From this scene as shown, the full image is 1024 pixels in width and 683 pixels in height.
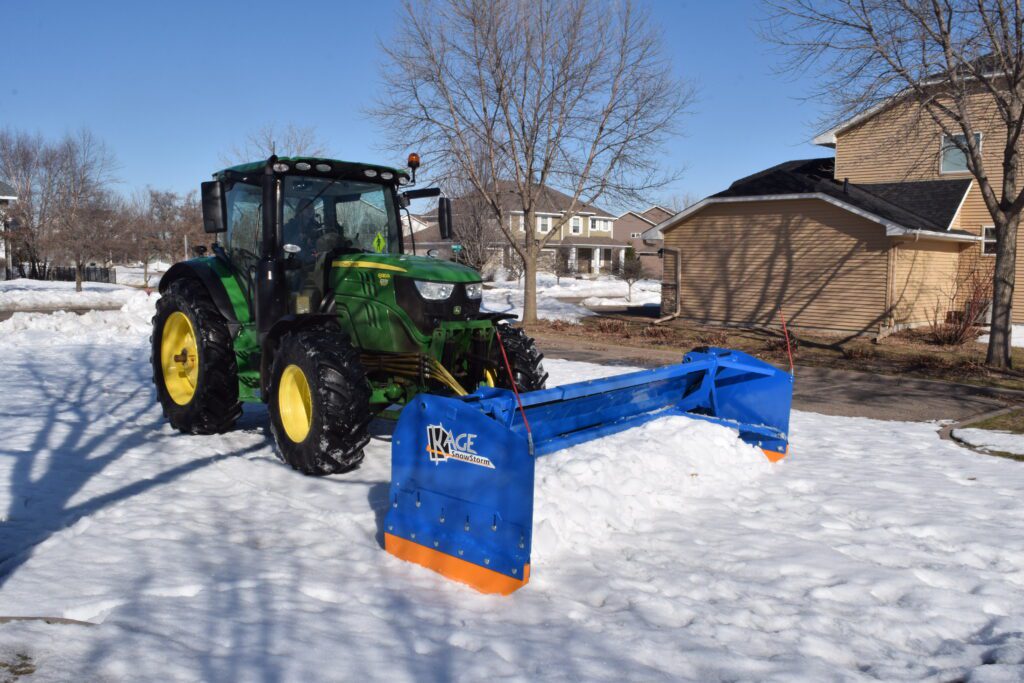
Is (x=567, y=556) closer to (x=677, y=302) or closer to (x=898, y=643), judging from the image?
(x=898, y=643)

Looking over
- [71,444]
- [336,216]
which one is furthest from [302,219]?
[71,444]

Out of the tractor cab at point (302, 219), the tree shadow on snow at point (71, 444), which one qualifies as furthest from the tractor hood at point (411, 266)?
the tree shadow on snow at point (71, 444)

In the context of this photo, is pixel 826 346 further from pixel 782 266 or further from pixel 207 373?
pixel 207 373

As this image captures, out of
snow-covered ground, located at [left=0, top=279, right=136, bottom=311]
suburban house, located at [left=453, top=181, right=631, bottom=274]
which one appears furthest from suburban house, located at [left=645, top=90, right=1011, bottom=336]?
suburban house, located at [left=453, top=181, right=631, bottom=274]

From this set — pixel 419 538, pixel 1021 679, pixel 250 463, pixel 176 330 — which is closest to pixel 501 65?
pixel 176 330

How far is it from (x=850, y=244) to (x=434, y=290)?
15.4 metres

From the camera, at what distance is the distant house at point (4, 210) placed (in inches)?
1261

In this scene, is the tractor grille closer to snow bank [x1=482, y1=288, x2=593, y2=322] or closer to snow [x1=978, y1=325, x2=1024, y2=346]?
snow bank [x1=482, y1=288, x2=593, y2=322]

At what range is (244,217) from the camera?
7391mm

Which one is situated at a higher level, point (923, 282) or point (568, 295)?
point (923, 282)

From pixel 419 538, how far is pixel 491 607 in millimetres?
701

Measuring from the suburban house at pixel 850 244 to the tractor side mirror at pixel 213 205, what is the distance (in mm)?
15261

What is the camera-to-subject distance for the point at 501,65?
19.7 metres

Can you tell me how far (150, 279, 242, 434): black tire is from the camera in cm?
709
